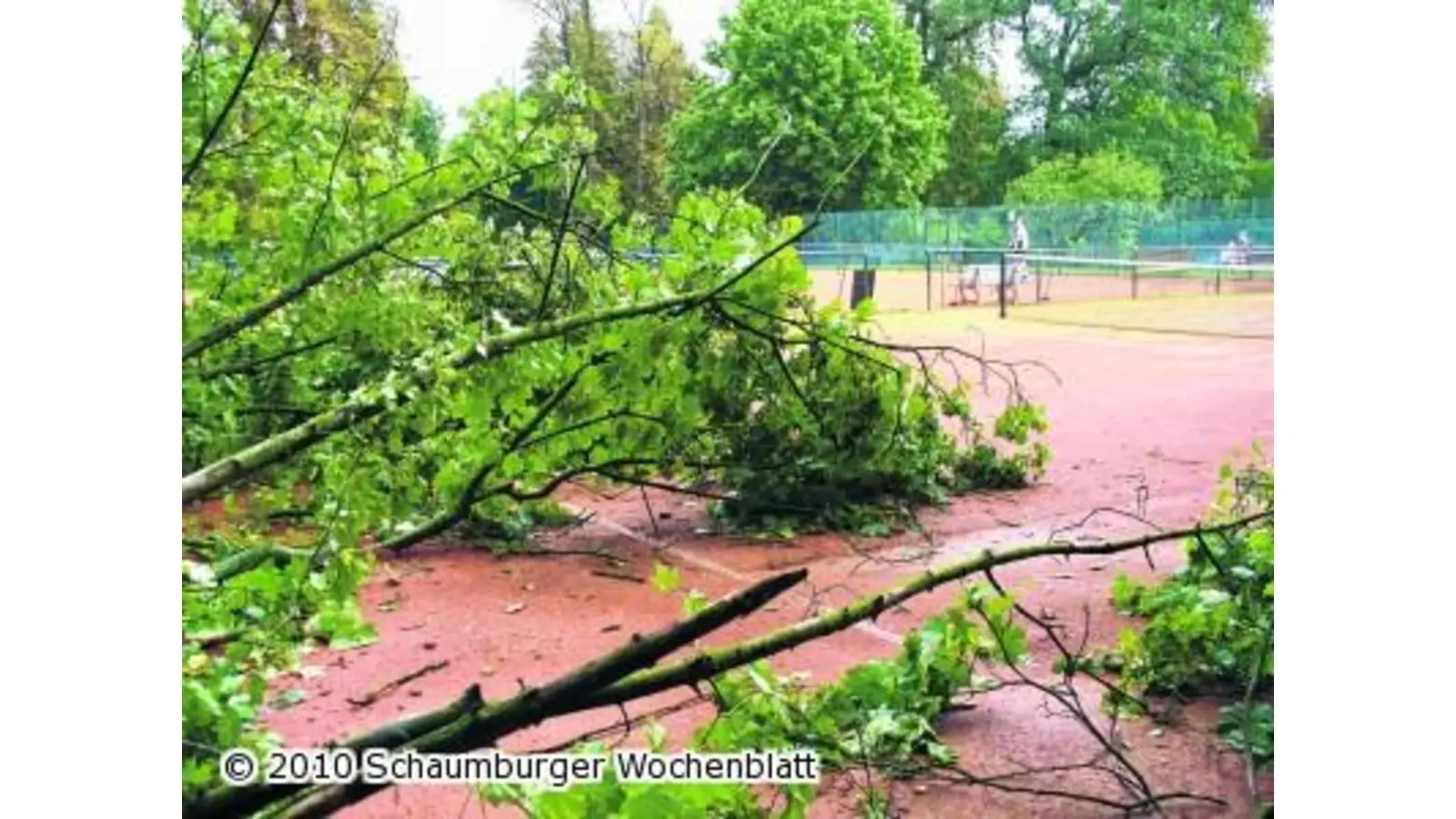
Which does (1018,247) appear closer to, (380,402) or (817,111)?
(817,111)

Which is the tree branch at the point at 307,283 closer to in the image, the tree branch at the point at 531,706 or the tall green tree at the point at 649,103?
the tall green tree at the point at 649,103

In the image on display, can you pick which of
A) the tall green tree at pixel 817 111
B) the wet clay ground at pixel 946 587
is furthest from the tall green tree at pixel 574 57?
the wet clay ground at pixel 946 587

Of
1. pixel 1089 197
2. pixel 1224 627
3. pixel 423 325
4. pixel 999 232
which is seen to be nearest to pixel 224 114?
pixel 423 325

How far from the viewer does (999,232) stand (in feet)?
7.08

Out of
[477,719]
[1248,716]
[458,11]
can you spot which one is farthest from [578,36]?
[1248,716]

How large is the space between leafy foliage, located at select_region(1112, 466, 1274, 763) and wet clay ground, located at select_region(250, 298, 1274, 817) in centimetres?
6

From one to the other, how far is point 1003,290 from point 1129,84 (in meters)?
0.40

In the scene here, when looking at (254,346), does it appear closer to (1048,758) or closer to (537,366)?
(537,366)

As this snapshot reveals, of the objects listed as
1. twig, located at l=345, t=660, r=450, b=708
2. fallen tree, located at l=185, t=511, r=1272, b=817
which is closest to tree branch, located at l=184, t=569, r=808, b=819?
fallen tree, located at l=185, t=511, r=1272, b=817

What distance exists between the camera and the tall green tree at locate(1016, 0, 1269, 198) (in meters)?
1.96

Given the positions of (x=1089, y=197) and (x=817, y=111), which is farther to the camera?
(x=1089, y=197)

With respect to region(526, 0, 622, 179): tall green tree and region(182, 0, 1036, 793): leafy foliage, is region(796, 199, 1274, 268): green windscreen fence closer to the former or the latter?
region(182, 0, 1036, 793): leafy foliage

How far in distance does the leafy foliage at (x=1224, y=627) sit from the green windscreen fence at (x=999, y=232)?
1.32 feet

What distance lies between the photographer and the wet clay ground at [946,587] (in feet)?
6.11
